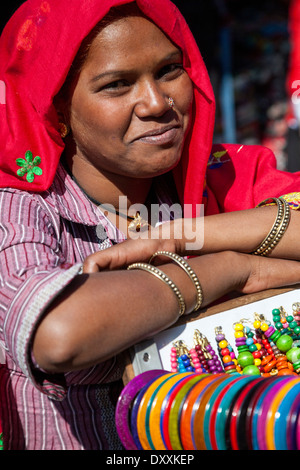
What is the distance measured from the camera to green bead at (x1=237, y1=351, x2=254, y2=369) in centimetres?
143

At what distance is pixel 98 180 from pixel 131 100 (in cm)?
33

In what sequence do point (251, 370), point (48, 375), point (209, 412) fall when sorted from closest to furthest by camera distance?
point (209, 412)
point (48, 375)
point (251, 370)

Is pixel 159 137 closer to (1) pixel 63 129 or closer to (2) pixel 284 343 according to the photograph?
(1) pixel 63 129

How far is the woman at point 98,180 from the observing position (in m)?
1.45

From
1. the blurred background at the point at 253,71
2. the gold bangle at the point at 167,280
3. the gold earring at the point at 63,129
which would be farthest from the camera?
the blurred background at the point at 253,71

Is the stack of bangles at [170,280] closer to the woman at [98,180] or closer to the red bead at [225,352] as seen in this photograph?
the woman at [98,180]

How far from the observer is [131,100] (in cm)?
164

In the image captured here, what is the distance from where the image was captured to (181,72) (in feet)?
5.90

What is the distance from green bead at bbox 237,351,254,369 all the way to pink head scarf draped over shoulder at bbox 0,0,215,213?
74 centimetres

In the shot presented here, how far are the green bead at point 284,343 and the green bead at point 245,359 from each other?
0.30 ft

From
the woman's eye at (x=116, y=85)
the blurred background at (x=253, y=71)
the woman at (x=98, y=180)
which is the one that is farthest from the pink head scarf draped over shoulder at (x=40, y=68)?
the blurred background at (x=253, y=71)

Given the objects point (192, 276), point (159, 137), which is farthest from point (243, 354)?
point (159, 137)

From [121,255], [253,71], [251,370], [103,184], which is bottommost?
[251,370]

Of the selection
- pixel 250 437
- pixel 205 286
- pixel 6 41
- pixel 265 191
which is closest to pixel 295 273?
pixel 205 286
